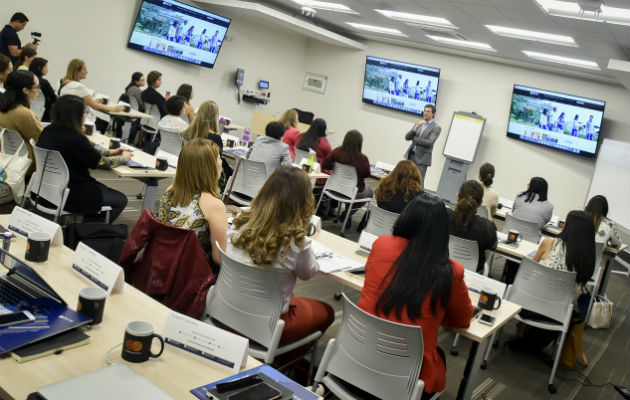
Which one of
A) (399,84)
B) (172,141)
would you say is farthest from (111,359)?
(399,84)

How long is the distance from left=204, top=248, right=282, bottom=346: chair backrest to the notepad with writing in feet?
2.56

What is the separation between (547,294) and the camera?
144 inches

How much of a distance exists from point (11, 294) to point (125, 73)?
8.60 meters

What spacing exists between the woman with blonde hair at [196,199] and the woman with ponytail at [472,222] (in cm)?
197

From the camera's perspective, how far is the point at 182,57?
1019cm

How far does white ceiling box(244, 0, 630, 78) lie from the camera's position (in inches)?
241

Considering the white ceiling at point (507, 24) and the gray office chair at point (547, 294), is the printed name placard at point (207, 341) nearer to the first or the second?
the gray office chair at point (547, 294)

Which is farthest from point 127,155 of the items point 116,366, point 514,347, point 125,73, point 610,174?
point 610,174

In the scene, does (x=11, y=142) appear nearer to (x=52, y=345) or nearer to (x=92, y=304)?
(x=92, y=304)

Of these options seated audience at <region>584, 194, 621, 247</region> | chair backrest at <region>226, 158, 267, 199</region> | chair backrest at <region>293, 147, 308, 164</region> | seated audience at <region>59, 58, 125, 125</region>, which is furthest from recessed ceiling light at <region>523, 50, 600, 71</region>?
seated audience at <region>59, 58, 125, 125</region>

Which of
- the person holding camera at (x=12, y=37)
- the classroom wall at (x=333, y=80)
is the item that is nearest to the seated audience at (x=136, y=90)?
the classroom wall at (x=333, y=80)

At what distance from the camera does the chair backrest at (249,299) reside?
7.72 feet

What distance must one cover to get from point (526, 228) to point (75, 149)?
Answer: 4.18 meters

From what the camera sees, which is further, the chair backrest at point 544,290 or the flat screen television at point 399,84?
the flat screen television at point 399,84
